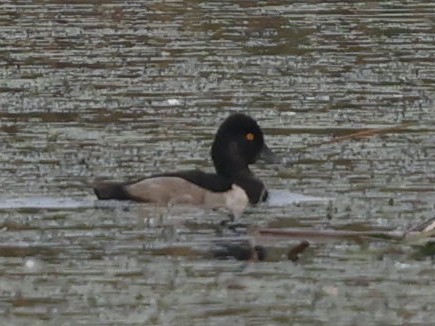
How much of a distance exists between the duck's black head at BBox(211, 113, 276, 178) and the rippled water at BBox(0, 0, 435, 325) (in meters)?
0.30

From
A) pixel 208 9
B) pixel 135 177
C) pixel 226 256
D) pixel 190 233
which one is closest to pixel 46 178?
pixel 135 177

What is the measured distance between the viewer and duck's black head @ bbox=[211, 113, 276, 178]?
18203 mm

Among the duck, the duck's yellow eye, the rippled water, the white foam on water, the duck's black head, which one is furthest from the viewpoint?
the duck's yellow eye

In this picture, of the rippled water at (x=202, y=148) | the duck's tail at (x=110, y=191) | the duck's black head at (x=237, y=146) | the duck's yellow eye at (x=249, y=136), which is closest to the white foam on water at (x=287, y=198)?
the rippled water at (x=202, y=148)

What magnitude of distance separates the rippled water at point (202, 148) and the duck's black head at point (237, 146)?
300mm

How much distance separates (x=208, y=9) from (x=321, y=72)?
6.46 metres

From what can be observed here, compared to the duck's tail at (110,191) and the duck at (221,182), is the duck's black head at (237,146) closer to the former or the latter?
the duck at (221,182)

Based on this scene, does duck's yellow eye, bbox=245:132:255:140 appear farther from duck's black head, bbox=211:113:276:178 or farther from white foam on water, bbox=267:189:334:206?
white foam on water, bbox=267:189:334:206

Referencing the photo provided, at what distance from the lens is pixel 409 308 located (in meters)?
12.5

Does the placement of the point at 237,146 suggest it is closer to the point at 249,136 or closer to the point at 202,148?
the point at 249,136

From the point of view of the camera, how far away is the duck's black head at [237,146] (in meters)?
18.2

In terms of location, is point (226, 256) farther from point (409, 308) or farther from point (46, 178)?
point (46, 178)

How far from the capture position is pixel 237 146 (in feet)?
60.0

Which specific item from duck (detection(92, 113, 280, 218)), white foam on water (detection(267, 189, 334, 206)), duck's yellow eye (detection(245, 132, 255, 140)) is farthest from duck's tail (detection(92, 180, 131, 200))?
duck's yellow eye (detection(245, 132, 255, 140))
